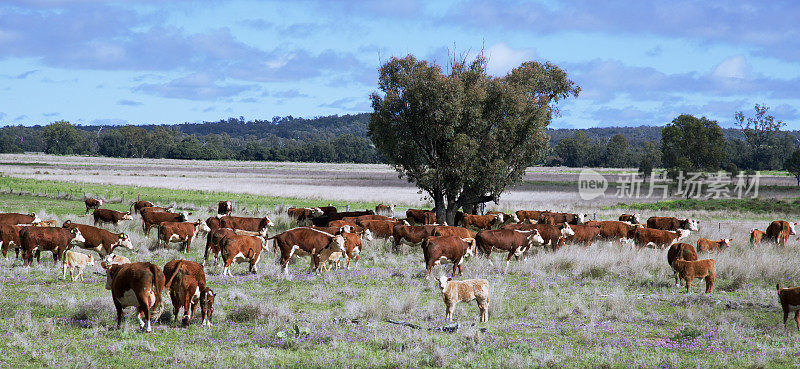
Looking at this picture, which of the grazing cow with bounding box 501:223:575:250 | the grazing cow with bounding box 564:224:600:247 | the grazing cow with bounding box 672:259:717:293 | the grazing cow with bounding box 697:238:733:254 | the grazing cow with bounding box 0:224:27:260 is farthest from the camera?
the grazing cow with bounding box 564:224:600:247

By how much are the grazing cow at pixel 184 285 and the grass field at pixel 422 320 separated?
0.39 metres

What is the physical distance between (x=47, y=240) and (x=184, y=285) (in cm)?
801

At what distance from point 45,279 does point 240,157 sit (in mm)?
167732

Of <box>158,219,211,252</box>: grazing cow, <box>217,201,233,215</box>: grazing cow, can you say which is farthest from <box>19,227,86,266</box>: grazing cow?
<box>217,201,233,215</box>: grazing cow

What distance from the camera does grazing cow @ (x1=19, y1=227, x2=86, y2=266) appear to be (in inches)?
642

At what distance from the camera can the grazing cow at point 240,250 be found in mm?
15703

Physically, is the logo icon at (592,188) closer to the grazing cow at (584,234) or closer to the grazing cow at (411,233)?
the grazing cow at (584,234)

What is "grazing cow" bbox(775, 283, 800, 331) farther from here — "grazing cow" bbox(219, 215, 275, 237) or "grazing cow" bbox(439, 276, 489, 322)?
"grazing cow" bbox(219, 215, 275, 237)

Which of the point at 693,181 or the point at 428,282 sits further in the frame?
the point at 693,181

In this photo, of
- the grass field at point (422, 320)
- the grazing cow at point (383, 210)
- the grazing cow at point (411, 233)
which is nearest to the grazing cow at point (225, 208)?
the grazing cow at point (383, 210)

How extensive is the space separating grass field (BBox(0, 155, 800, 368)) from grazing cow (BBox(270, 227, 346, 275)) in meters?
0.53

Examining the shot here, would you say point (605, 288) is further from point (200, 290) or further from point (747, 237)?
point (747, 237)

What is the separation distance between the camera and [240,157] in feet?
584

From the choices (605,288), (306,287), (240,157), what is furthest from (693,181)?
(240,157)
